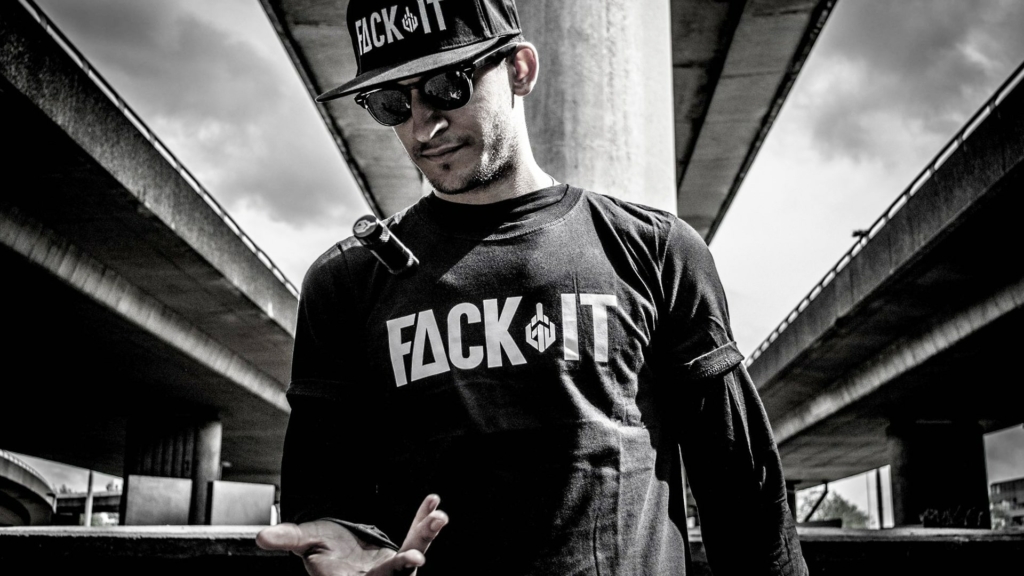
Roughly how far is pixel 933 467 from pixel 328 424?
31.7m

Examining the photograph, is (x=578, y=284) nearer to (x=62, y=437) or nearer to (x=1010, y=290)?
(x=1010, y=290)

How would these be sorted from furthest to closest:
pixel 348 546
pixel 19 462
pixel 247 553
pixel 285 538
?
pixel 19 462, pixel 247 553, pixel 348 546, pixel 285 538

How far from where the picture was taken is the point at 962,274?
1772cm

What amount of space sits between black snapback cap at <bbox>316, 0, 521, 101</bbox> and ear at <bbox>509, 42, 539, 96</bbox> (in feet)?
0.24

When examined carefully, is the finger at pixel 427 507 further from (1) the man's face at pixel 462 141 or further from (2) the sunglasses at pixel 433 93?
(2) the sunglasses at pixel 433 93

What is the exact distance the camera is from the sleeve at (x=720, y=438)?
2.25 m

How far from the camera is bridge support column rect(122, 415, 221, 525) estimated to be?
30109 millimetres

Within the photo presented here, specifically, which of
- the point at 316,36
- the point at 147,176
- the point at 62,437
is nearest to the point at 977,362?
the point at 316,36

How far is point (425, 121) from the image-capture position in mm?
2277

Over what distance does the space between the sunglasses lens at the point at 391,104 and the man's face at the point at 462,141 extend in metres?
0.02

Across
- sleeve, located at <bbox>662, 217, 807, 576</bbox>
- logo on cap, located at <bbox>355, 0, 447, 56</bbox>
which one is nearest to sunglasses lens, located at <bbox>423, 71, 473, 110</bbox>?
logo on cap, located at <bbox>355, 0, 447, 56</bbox>

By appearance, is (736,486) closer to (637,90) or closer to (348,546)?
(348,546)

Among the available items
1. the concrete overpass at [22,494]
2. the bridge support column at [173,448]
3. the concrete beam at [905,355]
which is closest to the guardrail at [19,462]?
the concrete overpass at [22,494]

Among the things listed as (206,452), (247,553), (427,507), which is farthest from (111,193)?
(206,452)
